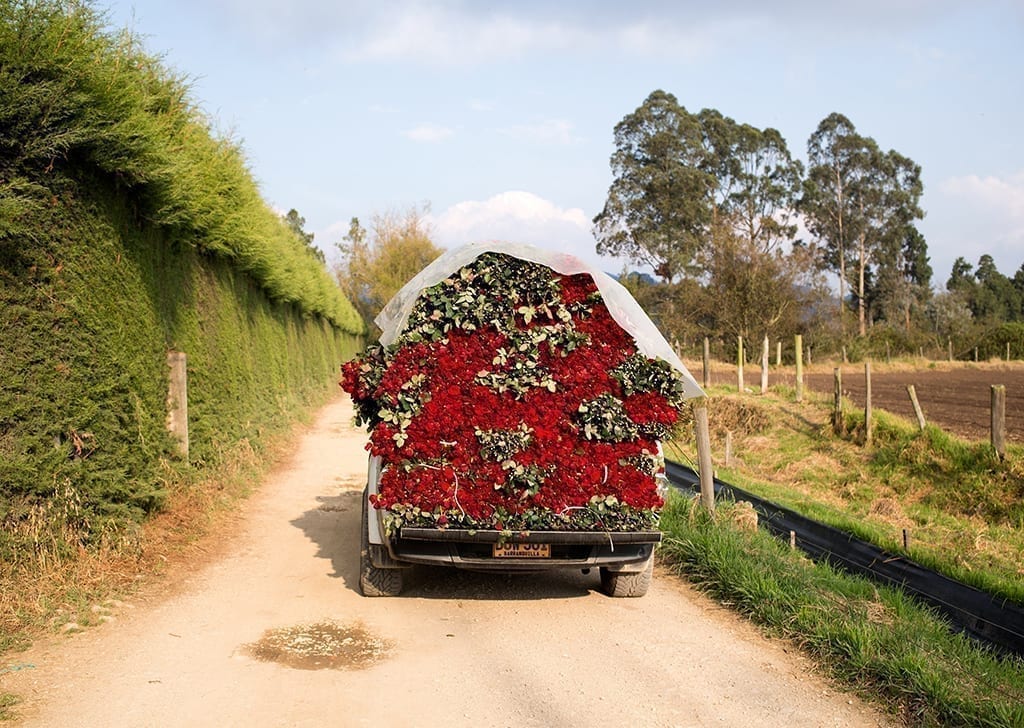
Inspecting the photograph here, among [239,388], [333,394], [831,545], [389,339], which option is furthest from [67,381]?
[333,394]

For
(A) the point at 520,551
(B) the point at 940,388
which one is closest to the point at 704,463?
(A) the point at 520,551

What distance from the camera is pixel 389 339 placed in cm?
667

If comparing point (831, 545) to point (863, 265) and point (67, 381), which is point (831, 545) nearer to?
point (67, 381)

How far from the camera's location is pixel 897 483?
16359 mm

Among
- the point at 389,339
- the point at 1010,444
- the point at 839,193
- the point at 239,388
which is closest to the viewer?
the point at 389,339

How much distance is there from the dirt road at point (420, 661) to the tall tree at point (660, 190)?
5713cm

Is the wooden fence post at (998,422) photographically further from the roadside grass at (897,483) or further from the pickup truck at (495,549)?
the pickup truck at (495,549)

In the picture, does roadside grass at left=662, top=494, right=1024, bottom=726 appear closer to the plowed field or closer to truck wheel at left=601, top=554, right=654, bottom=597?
truck wheel at left=601, top=554, right=654, bottom=597

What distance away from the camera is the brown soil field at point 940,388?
21844 millimetres

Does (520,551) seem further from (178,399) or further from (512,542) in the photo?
(178,399)

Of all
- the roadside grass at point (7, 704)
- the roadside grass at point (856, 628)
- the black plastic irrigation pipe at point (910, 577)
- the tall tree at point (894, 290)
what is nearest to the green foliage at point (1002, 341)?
the tall tree at point (894, 290)

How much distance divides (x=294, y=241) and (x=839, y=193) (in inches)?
2314

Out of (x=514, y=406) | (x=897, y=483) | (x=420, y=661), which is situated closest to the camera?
(x=420, y=661)

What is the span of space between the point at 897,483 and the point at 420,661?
13109 millimetres
